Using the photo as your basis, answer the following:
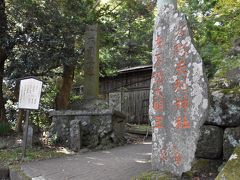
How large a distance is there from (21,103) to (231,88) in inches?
250

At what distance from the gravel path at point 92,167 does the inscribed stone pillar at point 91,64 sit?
3.38m

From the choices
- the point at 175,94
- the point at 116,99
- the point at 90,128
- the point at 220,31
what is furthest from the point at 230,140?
the point at 116,99

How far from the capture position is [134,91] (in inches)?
835

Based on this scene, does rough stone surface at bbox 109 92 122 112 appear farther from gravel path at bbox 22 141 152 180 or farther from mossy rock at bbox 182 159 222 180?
mossy rock at bbox 182 159 222 180

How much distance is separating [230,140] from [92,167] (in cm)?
364

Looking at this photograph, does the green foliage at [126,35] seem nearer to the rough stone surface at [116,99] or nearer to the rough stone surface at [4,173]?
the rough stone surface at [116,99]

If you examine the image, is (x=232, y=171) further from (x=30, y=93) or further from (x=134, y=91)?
(x=134, y=91)

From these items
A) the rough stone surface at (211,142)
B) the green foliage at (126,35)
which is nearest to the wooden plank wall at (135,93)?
the green foliage at (126,35)

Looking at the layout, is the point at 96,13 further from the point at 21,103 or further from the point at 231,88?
the point at 231,88

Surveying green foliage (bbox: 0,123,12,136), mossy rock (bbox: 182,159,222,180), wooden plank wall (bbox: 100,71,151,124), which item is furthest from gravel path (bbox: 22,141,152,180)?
wooden plank wall (bbox: 100,71,151,124)

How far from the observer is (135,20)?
73.2 ft

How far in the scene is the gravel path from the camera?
6.45 metres

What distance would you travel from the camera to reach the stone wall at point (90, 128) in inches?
425

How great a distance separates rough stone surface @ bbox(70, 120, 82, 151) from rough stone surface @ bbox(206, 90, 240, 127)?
6.00 metres
